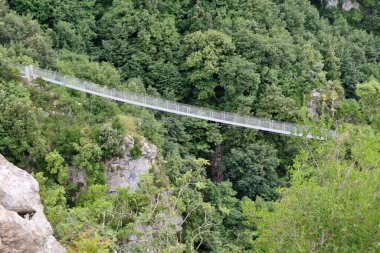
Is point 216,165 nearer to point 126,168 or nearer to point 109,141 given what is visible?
point 126,168

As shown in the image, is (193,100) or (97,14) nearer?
(193,100)

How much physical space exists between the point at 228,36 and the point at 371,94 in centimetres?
837

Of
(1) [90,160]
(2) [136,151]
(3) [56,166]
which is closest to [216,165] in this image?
(2) [136,151]

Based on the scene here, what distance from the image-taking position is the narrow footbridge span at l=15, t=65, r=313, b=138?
2441 cm

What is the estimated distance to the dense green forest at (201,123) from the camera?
14.0 meters

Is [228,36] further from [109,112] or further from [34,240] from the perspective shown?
[34,240]

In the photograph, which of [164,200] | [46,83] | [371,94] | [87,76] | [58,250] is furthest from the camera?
[371,94]

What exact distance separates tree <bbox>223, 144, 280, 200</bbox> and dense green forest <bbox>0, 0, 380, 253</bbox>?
7cm

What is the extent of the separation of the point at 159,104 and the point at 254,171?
18.2 feet

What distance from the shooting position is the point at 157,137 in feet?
81.4

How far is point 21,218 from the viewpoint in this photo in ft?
39.4

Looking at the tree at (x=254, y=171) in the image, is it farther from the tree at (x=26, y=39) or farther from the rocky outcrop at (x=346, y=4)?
the rocky outcrop at (x=346, y=4)

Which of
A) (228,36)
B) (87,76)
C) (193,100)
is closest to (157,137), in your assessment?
(87,76)

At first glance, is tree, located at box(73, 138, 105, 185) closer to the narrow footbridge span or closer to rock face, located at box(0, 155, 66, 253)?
the narrow footbridge span
